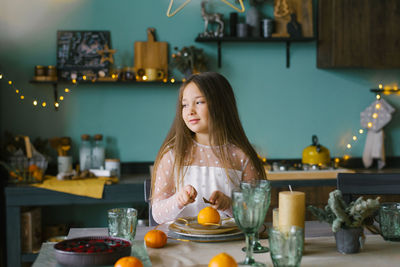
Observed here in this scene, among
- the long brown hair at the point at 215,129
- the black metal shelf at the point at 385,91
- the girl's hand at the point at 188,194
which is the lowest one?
the girl's hand at the point at 188,194

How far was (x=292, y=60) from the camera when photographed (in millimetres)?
3549

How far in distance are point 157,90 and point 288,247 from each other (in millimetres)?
2508

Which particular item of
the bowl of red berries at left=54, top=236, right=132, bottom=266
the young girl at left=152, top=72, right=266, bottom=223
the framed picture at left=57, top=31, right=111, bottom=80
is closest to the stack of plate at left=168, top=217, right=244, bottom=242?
the bowl of red berries at left=54, top=236, right=132, bottom=266

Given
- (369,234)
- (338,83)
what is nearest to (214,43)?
(338,83)

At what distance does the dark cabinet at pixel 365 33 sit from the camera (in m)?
3.33

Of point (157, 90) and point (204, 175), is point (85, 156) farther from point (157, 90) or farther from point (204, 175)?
point (204, 175)

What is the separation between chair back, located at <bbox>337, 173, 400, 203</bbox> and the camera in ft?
6.03

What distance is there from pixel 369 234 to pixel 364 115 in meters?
2.23

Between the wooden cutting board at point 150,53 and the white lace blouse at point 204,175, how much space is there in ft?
5.17

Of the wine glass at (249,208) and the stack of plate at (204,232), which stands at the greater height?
the wine glass at (249,208)

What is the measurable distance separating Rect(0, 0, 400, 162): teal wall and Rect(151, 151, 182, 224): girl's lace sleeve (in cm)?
162

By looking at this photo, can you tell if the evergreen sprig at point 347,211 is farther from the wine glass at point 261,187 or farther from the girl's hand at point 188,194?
the girl's hand at point 188,194

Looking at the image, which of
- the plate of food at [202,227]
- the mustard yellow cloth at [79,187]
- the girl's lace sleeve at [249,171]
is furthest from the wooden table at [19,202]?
the plate of food at [202,227]

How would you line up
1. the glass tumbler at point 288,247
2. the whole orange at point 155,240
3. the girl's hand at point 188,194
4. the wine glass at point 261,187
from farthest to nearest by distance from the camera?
the girl's hand at point 188,194, the whole orange at point 155,240, the wine glass at point 261,187, the glass tumbler at point 288,247
